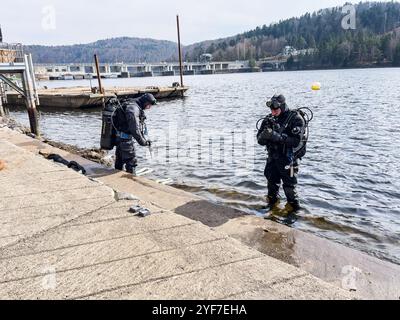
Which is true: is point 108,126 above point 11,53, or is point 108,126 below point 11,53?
below

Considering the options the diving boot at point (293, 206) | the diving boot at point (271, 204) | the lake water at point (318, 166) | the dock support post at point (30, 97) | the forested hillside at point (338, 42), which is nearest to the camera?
the lake water at point (318, 166)

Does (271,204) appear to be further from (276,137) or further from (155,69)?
(155,69)

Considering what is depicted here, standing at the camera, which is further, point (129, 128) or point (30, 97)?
point (30, 97)

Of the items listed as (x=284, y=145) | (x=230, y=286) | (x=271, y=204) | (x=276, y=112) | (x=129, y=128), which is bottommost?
(x=271, y=204)

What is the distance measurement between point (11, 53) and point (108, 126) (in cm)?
1017

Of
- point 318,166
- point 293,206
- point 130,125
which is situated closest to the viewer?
point 293,206

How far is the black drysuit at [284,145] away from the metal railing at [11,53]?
42.6 feet

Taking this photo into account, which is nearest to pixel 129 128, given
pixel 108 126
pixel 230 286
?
pixel 108 126

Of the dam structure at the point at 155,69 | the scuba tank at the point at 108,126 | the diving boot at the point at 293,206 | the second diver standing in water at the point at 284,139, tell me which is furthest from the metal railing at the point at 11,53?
the dam structure at the point at 155,69

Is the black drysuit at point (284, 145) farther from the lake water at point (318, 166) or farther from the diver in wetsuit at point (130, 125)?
the diver in wetsuit at point (130, 125)

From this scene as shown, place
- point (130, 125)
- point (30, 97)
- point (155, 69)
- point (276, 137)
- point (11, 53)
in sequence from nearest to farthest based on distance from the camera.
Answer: point (276, 137)
point (130, 125)
point (11, 53)
point (30, 97)
point (155, 69)

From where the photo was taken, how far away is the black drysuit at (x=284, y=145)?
5.41 metres

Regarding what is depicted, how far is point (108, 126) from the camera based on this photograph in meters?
7.06
